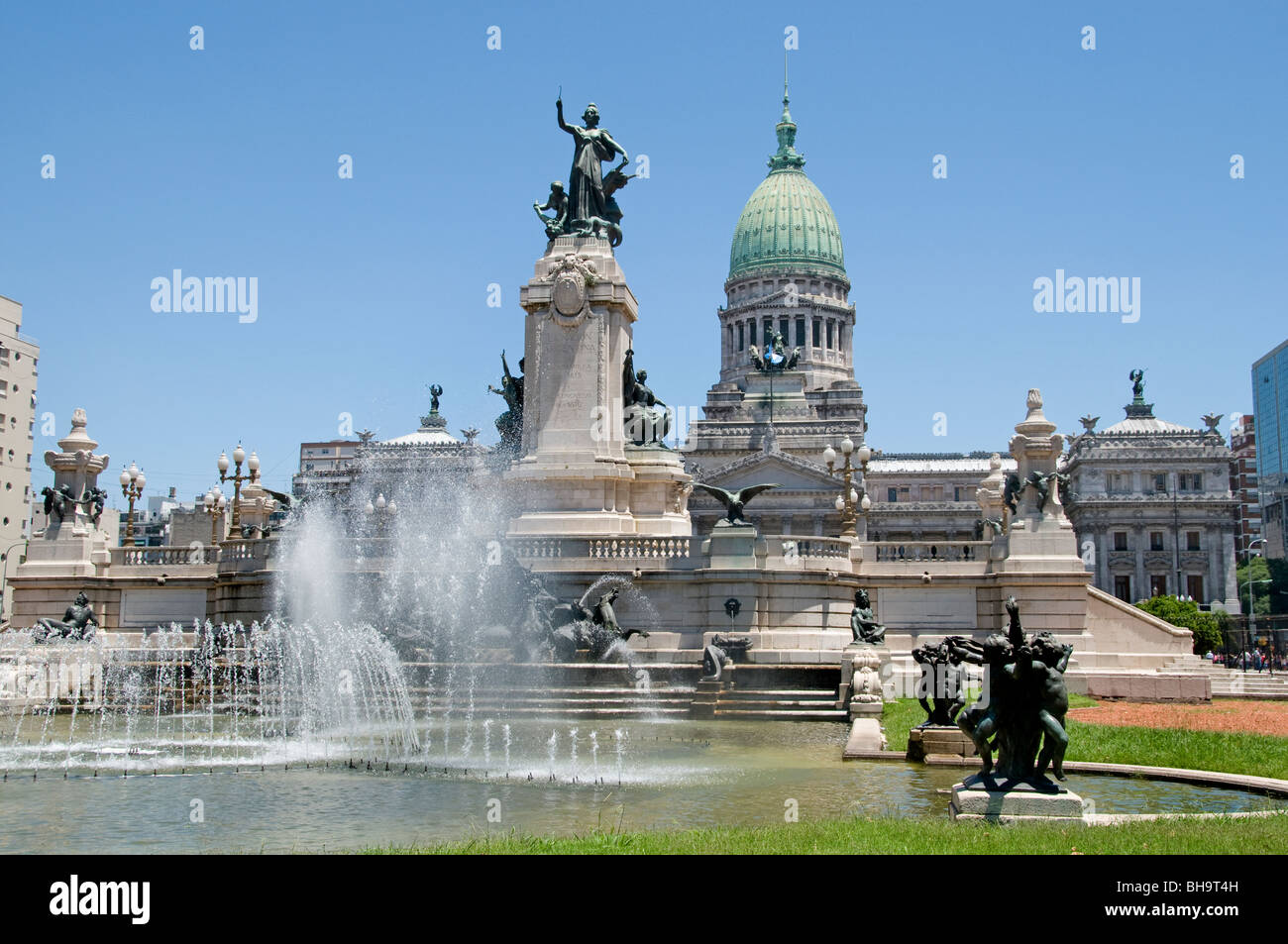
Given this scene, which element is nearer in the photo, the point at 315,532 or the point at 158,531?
the point at 315,532

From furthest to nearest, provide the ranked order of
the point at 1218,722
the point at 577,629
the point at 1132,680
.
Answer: the point at 1132,680, the point at 577,629, the point at 1218,722

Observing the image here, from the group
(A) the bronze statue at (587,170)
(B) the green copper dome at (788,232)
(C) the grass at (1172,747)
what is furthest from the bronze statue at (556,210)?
(B) the green copper dome at (788,232)

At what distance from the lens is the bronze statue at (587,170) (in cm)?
4131

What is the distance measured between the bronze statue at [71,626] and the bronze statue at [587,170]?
766 inches

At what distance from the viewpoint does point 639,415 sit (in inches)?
1583

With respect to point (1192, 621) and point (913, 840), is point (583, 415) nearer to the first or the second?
point (913, 840)

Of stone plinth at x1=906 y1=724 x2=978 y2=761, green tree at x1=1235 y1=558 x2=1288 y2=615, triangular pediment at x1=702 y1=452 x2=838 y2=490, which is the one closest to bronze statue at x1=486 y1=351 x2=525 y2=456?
stone plinth at x1=906 y1=724 x2=978 y2=761

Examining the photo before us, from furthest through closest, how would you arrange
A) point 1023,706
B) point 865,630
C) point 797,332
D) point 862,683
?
point 797,332 < point 865,630 < point 862,683 < point 1023,706

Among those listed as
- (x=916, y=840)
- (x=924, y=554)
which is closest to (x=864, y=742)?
(x=916, y=840)

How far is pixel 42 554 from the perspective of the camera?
1661 inches

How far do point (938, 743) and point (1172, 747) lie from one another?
4.04m
